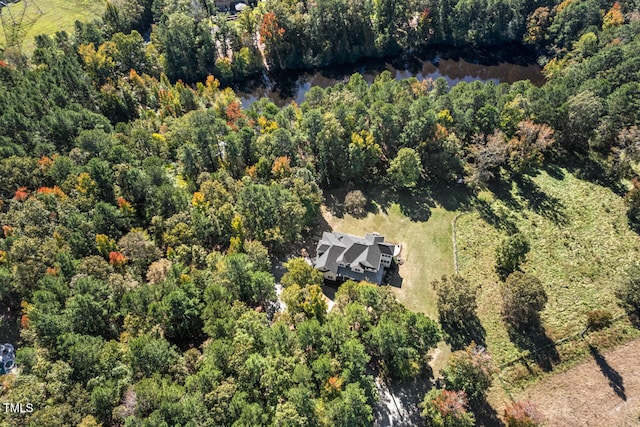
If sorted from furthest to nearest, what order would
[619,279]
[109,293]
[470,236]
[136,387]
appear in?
[470,236] → [619,279] → [109,293] → [136,387]

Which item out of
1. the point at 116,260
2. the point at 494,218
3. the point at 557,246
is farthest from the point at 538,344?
the point at 116,260

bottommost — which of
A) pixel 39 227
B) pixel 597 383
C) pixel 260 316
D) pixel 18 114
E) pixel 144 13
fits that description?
pixel 597 383

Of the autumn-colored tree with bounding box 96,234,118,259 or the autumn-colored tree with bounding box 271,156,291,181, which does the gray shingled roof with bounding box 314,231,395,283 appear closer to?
the autumn-colored tree with bounding box 271,156,291,181

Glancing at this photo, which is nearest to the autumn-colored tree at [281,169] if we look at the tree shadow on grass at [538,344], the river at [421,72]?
the tree shadow on grass at [538,344]

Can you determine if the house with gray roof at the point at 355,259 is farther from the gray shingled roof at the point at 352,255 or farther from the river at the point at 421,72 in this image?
the river at the point at 421,72

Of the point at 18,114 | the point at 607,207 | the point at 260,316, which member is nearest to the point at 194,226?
the point at 260,316

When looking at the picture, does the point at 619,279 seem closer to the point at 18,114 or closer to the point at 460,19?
the point at 460,19
